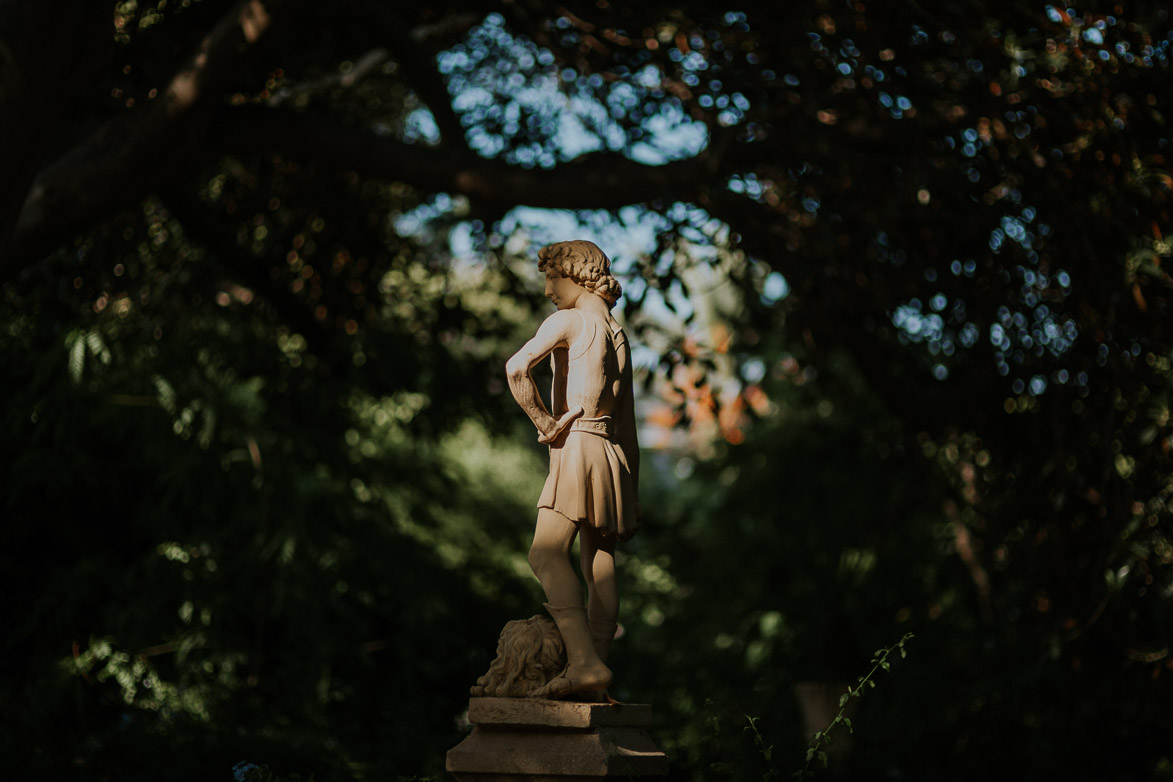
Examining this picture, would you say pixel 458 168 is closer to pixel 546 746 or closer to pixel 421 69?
pixel 421 69

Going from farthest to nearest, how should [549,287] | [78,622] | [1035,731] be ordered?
[1035,731] → [78,622] → [549,287]

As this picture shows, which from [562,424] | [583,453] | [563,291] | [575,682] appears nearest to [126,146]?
[563,291]

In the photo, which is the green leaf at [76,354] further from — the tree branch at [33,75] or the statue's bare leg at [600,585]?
the statue's bare leg at [600,585]

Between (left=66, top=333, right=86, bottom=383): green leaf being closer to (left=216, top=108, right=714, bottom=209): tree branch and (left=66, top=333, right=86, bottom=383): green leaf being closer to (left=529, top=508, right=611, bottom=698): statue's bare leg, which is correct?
(left=216, top=108, right=714, bottom=209): tree branch

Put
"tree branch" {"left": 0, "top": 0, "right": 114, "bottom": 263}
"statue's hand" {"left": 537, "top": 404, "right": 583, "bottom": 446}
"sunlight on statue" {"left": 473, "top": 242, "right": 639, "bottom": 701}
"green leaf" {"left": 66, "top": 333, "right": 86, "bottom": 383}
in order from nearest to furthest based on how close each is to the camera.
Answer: "sunlight on statue" {"left": 473, "top": 242, "right": 639, "bottom": 701} < "statue's hand" {"left": 537, "top": 404, "right": 583, "bottom": 446} < "tree branch" {"left": 0, "top": 0, "right": 114, "bottom": 263} < "green leaf" {"left": 66, "top": 333, "right": 86, "bottom": 383}

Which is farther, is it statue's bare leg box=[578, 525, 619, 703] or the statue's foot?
statue's bare leg box=[578, 525, 619, 703]

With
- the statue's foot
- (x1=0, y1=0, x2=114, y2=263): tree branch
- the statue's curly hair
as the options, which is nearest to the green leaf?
(x1=0, y1=0, x2=114, y2=263): tree branch

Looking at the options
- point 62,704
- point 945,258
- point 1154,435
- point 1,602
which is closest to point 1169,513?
point 1154,435

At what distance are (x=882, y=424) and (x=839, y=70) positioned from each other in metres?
5.44

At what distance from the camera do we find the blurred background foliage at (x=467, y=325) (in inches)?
270

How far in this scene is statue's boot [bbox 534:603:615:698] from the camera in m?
4.17

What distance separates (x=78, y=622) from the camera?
8461 millimetres

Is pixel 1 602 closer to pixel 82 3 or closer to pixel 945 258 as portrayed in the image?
pixel 82 3

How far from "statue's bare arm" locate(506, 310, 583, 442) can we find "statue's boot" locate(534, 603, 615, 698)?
659 millimetres
